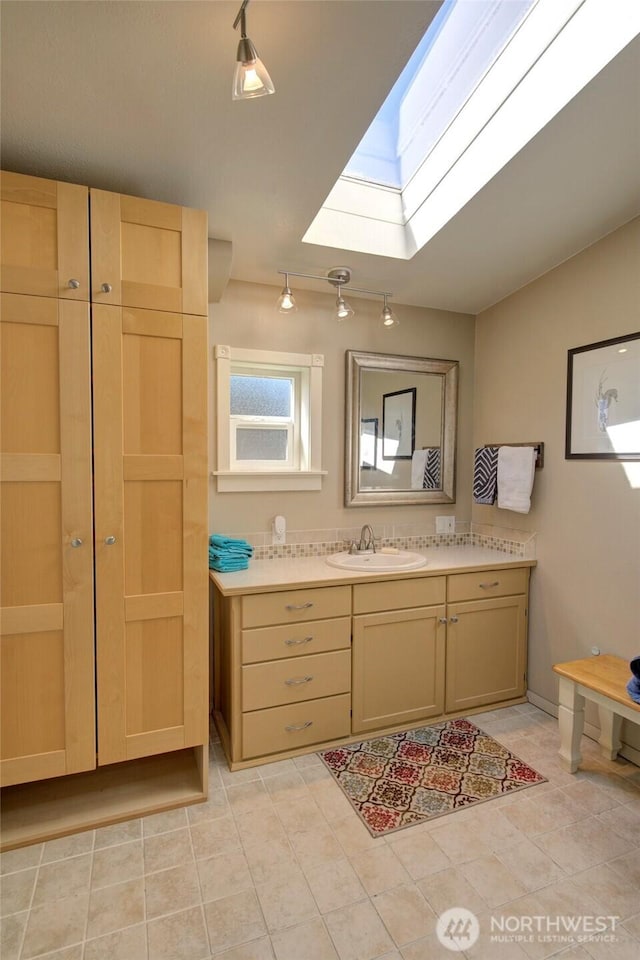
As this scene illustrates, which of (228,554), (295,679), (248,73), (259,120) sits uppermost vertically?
(259,120)

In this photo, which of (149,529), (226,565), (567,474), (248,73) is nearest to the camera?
(248,73)

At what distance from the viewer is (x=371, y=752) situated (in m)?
2.22

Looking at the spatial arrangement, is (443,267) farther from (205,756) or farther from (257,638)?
(205,756)

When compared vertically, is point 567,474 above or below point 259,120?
below

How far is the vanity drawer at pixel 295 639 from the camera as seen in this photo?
81.8 inches

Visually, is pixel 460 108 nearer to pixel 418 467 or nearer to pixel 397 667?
pixel 418 467

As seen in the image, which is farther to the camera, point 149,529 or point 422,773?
point 422,773

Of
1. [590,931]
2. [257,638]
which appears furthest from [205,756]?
[590,931]

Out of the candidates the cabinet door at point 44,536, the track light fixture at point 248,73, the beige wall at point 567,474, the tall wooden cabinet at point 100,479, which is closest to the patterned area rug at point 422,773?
the beige wall at point 567,474

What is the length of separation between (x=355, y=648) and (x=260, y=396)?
144 centimetres

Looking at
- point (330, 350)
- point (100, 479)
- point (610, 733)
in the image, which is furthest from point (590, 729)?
point (100, 479)

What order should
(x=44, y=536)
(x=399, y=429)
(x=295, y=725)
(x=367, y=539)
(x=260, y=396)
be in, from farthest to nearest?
(x=399, y=429), (x=367, y=539), (x=260, y=396), (x=295, y=725), (x=44, y=536)

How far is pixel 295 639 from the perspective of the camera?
7.04 ft

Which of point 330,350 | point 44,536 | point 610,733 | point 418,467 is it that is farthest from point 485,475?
point 44,536
